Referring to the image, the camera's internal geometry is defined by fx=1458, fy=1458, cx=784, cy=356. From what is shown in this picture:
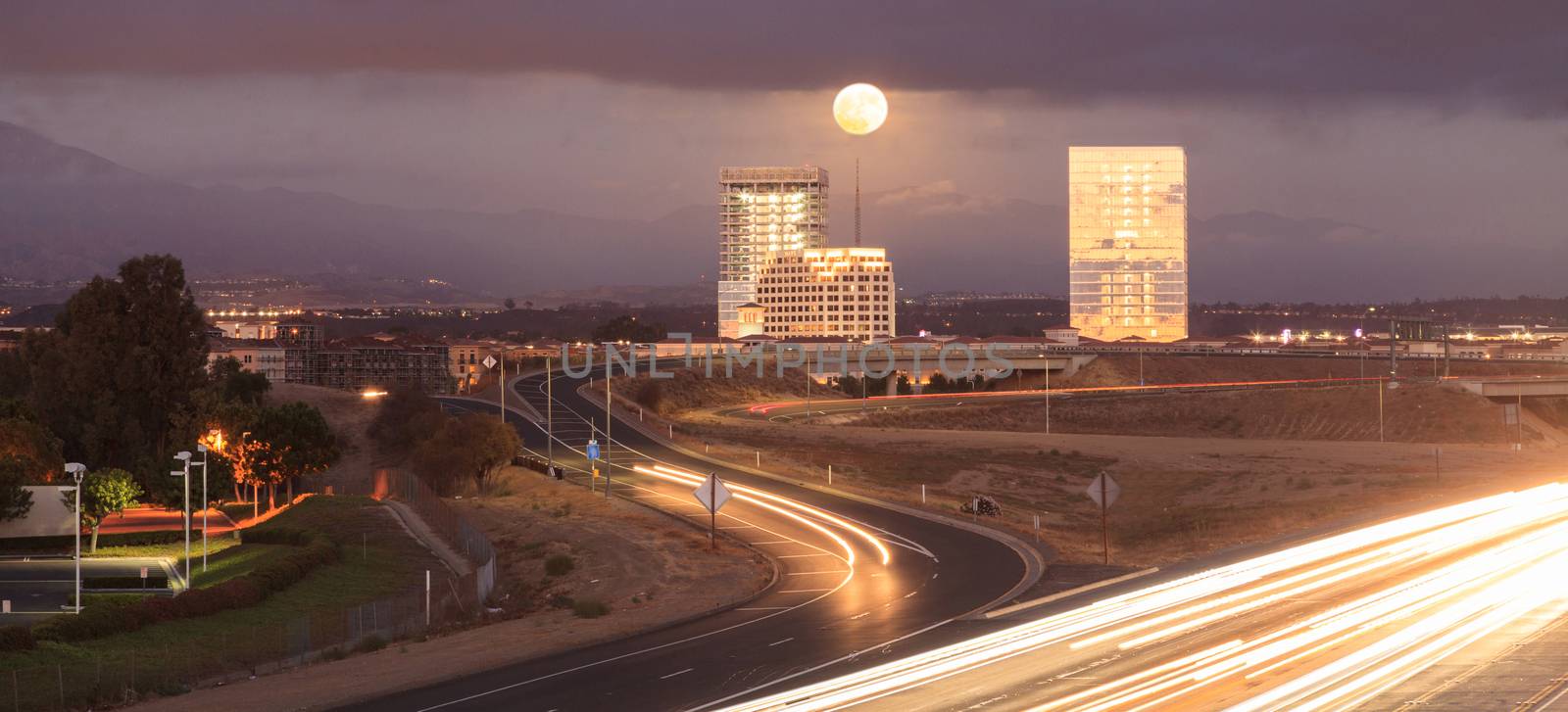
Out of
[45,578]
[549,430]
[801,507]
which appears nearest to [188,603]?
[45,578]

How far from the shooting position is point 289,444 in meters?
78.9

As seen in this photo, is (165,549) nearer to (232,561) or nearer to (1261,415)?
(232,561)

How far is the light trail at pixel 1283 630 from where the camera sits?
Answer: 77.6 feet

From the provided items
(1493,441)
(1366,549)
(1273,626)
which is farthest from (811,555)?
(1493,441)

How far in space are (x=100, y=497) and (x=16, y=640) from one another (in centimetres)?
3441

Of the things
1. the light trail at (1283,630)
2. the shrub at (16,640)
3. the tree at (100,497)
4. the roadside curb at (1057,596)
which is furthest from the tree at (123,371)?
the light trail at (1283,630)

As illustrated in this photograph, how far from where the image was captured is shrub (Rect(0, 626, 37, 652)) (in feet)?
112

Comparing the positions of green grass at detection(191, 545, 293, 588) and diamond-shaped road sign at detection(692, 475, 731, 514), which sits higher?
diamond-shaped road sign at detection(692, 475, 731, 514)

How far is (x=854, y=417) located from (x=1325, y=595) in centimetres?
8813

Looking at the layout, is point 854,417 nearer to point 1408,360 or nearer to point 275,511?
point 275,511

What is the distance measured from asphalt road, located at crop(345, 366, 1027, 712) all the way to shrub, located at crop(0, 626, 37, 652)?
13.4 m

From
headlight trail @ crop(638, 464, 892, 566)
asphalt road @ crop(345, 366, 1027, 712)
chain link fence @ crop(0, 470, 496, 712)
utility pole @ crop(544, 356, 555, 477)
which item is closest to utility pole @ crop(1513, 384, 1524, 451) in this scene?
headlight trail @ crop(638, 464, 892, 566)

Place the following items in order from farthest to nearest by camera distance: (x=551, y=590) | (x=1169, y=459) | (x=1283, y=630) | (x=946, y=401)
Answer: (x=946, y=401) < (x=1169, y=459) < (x=551, y=590) < (x=1283, y=630)

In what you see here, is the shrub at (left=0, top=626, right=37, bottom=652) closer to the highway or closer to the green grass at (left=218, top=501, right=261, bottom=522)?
the green grass at (left=218, top=501, right=261, bottom=522)
